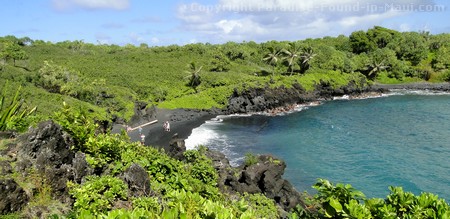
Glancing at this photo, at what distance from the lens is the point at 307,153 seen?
167 feet

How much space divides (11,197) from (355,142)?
51342mm

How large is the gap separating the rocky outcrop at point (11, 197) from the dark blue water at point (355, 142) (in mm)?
30269

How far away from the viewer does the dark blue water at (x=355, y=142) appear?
4119cm

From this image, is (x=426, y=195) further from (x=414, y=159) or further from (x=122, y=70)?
(x=122, y=70)

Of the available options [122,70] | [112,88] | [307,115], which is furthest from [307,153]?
[122,70]

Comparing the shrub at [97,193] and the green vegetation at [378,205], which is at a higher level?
the green vegetation at [378,205]

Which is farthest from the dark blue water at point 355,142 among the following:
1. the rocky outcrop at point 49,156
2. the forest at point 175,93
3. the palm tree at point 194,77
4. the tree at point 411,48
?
the tree at point 411,48

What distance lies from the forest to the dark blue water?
7.36m

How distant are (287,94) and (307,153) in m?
38.3

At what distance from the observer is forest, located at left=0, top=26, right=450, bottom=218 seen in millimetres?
10609

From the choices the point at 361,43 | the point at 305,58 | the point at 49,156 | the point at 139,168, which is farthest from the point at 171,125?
the point at 361,43

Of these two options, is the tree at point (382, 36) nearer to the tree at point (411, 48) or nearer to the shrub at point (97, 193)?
the tree at point (411, 48)

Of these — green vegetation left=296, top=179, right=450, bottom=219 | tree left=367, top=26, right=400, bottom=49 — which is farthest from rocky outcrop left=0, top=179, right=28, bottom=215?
tree left=367, top=26, right=400, bottom=49

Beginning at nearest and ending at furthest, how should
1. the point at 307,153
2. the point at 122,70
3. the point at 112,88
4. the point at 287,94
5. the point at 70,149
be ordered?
the point at 70,149
the point at 307,153
the point at 112,88
the point at 287,94
the point at 122,70
